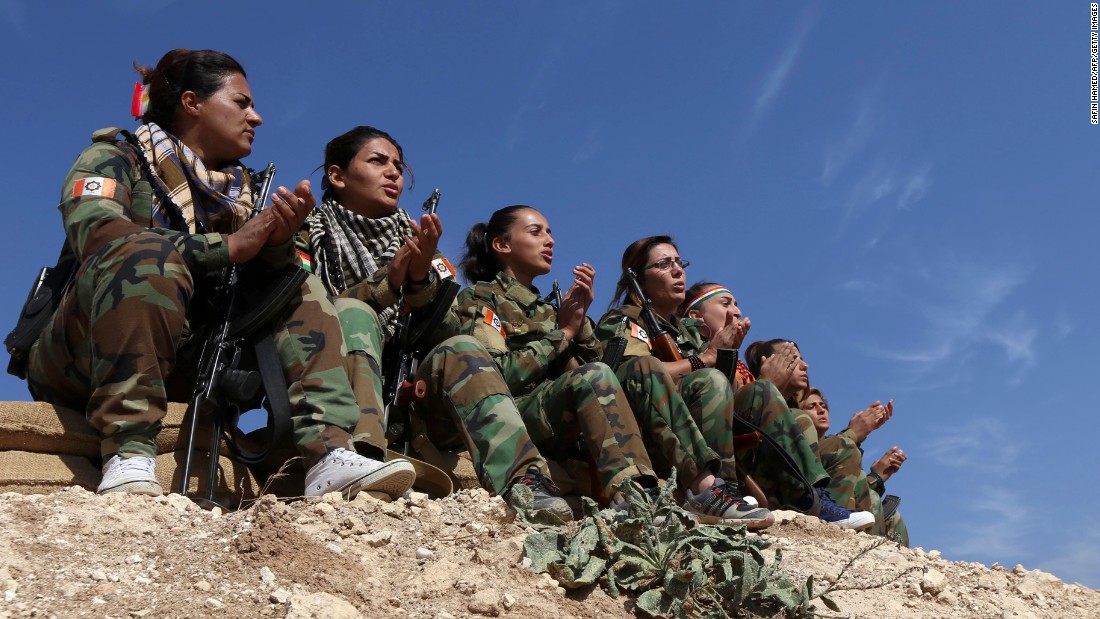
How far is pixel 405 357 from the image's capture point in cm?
536

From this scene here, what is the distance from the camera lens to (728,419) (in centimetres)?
600

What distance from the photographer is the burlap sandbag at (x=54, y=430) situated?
4.18 m

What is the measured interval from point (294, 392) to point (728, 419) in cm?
262

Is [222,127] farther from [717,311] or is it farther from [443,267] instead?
[717,311]

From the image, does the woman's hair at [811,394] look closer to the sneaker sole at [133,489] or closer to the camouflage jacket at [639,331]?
the camouflage jacket at [639,331]

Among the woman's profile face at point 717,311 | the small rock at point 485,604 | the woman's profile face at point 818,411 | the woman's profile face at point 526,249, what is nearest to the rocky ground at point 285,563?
the small rock at point 485,604

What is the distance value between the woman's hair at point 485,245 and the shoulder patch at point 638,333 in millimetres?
911

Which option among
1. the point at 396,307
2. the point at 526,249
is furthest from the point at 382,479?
the point at 526,249

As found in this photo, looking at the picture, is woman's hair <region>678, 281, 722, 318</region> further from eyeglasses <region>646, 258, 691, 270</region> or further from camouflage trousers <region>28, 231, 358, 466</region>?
camouflage trousers <region>28, 231, 358, 466</region>

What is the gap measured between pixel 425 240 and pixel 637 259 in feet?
8.79

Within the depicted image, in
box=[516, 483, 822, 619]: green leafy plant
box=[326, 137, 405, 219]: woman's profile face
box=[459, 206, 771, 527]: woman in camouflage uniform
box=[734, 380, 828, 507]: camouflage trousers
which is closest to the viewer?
box=[516, 483, 822, 619]: green leafy plant

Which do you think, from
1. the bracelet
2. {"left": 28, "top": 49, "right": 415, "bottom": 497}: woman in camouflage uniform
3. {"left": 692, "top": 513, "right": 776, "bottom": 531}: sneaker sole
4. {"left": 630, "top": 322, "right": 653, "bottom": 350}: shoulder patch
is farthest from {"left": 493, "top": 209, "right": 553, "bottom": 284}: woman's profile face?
{"left": 692, "top": 513, "right": 776, "bottom": 531}: sneaker sole

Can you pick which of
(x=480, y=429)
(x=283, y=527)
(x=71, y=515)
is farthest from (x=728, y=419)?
(x=71, y=515)

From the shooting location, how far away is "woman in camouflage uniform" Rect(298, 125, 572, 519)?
4578mm
